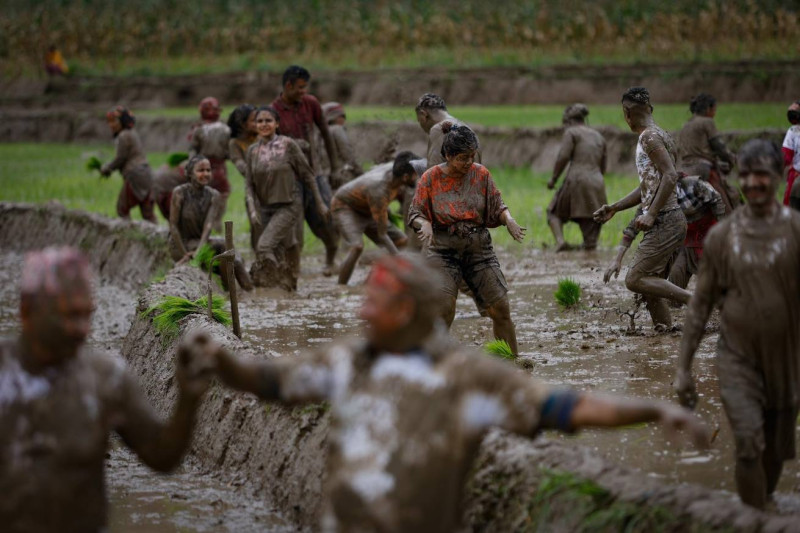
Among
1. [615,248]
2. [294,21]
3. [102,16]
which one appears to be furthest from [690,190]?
[102,16]

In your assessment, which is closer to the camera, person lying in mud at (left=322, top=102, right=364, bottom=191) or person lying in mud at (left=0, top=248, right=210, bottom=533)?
person lying in mud at (left=0, top=248, right=210, bottom=533)

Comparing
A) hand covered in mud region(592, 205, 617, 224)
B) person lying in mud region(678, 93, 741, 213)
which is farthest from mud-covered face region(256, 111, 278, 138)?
person lying in mud region(678, 93, 741, 213)

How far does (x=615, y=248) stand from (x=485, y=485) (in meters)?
9.73

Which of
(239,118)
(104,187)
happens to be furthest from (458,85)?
(239,118)

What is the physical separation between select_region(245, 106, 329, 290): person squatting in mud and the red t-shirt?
1.68 ft

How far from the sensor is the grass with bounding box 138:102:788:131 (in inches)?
907

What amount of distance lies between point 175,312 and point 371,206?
3.65 m

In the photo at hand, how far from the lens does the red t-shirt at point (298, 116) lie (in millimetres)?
13148

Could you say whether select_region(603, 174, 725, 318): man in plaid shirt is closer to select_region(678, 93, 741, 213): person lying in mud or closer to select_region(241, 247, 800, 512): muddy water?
select_region(241, 247, 800, 512): muddy water

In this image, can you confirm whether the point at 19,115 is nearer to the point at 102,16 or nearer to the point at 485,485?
the point at 102,16

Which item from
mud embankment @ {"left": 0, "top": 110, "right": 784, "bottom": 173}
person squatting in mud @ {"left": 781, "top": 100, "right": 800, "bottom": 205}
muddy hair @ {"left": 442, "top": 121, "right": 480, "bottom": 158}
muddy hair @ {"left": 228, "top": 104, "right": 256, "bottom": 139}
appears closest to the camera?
muddy hair @ {"left": 442, "top": 121, "right": 480, "bottom": 158}

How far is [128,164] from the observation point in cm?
1608

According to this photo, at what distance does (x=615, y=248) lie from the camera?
14.7 m

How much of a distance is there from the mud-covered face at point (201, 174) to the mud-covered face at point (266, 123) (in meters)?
0.66
